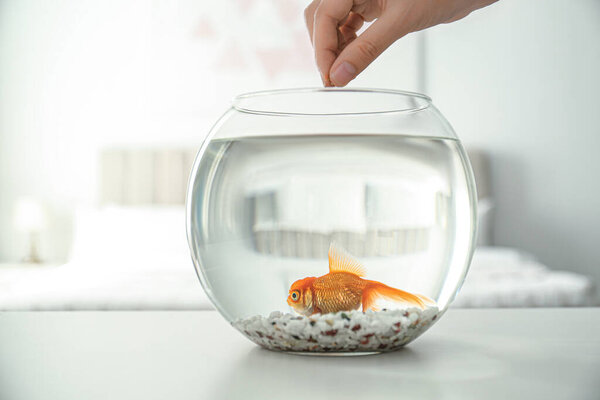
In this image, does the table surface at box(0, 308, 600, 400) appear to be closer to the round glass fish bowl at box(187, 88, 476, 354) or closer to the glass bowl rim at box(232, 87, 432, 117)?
the round glass fish bowl at box(187, 88, 476, 354)

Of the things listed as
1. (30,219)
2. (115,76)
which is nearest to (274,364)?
(30,219)

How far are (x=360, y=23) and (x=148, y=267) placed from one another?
5.96ft

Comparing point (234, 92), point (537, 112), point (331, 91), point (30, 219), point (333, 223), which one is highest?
point (234, 92)

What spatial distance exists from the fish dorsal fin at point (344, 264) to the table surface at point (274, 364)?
0.25 feet

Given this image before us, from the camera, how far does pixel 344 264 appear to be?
0.50 m

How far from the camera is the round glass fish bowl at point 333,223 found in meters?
0.51

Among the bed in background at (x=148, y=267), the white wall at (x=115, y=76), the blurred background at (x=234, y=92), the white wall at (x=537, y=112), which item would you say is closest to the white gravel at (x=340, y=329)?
the bed in background at (x=148, y=267)

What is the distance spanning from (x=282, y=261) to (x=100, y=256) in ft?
8.51

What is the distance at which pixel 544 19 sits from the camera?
3945 millimetres

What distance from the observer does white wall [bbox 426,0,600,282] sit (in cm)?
392

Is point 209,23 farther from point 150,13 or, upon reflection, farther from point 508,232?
point 508,232

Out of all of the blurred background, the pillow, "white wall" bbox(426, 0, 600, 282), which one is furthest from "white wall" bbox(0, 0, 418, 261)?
the pillow

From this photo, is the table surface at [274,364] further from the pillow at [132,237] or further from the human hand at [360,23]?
the pillow at [132,237]

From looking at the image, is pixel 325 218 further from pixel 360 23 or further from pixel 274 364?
pixel 360 23
